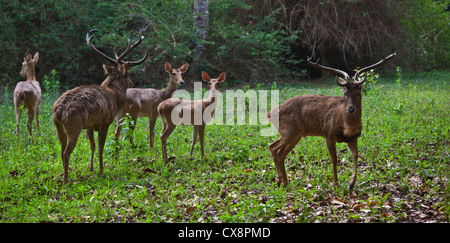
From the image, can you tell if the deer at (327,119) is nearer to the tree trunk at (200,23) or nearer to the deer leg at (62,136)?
the deer leg at (62,136)

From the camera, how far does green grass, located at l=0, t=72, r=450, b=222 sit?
545cm

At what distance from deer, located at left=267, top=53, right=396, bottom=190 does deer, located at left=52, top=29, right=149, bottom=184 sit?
2.80m

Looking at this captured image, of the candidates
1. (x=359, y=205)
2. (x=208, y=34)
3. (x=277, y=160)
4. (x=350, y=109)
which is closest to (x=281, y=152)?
(x=277, y=160)

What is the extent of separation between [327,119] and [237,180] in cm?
163

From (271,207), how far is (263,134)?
439cm

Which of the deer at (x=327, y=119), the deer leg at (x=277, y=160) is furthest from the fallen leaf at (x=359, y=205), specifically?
the deer leg at (x=277, y=160)

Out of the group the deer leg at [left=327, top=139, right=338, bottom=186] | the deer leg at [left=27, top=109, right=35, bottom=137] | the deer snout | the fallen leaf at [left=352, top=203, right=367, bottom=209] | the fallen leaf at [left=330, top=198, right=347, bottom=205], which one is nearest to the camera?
the fallen leaf at [left=352, top=203, right=367, bottom=209]

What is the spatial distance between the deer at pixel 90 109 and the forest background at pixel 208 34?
7320mm

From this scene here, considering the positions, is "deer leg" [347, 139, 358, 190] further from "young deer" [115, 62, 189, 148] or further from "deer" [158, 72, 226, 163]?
"young deer" [115, 62, 189, 148]

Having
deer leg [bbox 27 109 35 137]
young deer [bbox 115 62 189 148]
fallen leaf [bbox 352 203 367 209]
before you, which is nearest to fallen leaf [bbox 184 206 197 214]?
fallen leaf [bbox 352 203 367 209]

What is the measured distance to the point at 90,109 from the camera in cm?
732

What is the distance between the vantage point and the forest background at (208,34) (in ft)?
54.6

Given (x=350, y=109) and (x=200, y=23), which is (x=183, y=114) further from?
(x=200, y=23)

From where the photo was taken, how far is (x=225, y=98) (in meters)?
14.3
